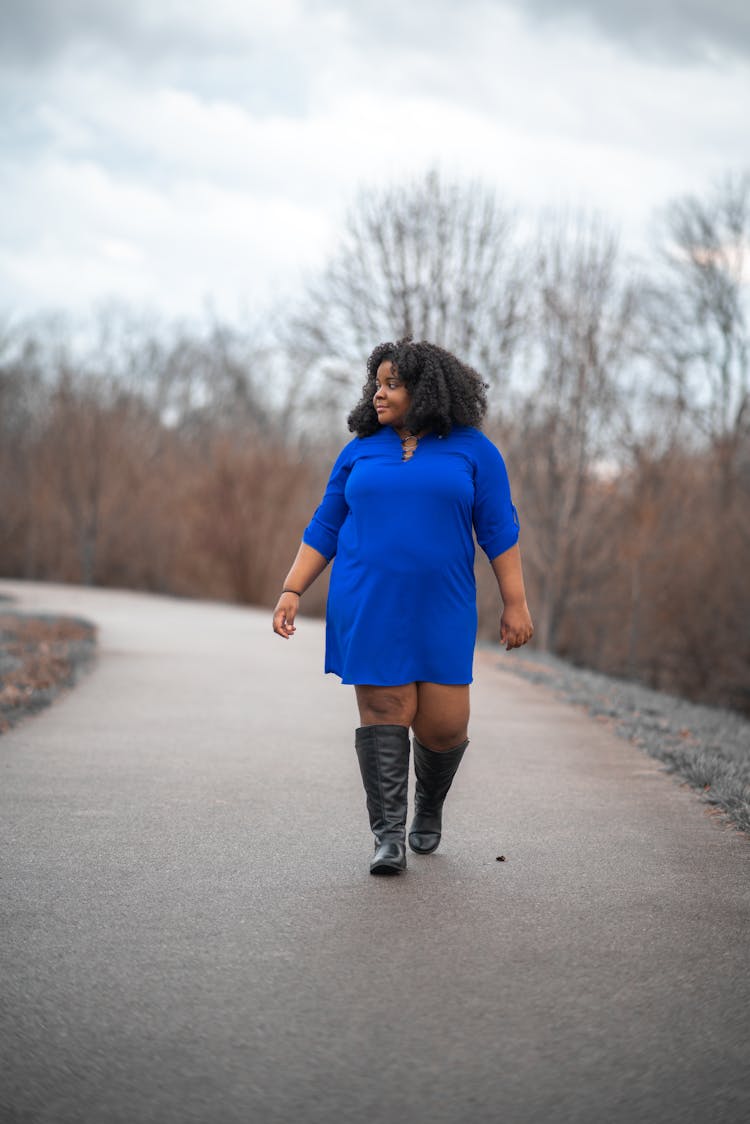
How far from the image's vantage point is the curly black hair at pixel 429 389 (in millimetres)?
4789

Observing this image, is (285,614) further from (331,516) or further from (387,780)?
(387,780)

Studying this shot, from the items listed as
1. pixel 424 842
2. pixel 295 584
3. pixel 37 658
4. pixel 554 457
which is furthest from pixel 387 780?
pixel 554 457

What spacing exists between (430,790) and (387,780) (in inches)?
11.9

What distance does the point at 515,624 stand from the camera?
4.87m

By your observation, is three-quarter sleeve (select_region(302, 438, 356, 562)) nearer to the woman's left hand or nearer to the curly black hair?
the curly black hair

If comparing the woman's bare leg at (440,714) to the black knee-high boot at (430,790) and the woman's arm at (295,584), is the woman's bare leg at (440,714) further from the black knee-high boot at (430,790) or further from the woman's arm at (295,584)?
the woman's arm at (295,584)

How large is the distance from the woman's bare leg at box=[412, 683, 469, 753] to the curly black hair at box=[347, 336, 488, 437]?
3.18 feet

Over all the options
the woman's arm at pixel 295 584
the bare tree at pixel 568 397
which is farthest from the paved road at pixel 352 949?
the bare tree at pixel 568 397

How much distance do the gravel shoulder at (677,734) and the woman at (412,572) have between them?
5.58 ft

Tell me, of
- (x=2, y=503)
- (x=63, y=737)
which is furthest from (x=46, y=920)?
(x=2, y=503)

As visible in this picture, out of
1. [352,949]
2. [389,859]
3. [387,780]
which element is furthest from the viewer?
[387,780]

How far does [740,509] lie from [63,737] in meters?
16.1

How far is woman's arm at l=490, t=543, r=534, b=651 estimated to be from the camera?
192 inches

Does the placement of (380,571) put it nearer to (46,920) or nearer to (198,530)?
(46,920)
